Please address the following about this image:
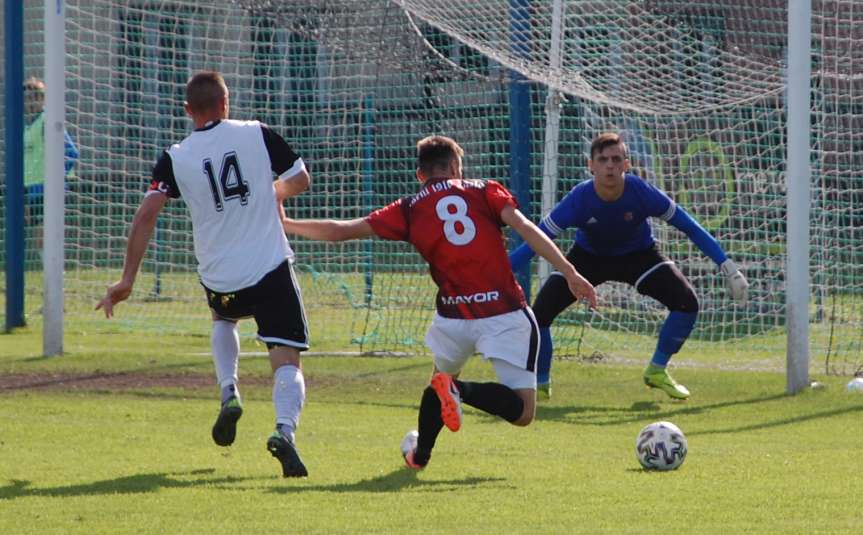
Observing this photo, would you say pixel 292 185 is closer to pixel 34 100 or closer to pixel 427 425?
pixel 427 425

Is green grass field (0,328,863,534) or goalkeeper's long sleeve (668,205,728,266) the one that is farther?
goalkeeper's long sleeve (668,205,728,266)

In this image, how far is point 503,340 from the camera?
6.62 meters

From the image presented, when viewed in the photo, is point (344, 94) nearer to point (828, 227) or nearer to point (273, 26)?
point (273, 26)

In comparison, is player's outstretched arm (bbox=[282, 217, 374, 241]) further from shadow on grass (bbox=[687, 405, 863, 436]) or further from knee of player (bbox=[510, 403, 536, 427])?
shadow on grass (bbox=[687, 405, 863, 436])

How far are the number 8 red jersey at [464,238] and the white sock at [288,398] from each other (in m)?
0.75

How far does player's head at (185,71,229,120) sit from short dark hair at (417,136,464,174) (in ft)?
3.09

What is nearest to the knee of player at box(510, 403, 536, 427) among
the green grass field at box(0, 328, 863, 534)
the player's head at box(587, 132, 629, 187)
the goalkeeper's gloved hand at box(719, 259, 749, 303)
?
the green grass field at box(0, 328, 863, 534)

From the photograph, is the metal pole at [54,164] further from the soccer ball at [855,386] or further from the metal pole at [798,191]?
the soccer ball at [855,386]

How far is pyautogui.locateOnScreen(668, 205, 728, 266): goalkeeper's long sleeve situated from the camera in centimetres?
933

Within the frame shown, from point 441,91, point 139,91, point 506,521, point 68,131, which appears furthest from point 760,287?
point 506,521

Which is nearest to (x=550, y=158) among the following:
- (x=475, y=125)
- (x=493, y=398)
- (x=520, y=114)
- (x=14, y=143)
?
(x=520, y=114)

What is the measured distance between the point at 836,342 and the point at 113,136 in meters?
7.12

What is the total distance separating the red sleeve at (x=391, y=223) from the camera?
6691 mm

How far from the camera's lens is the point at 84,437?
7605mm
